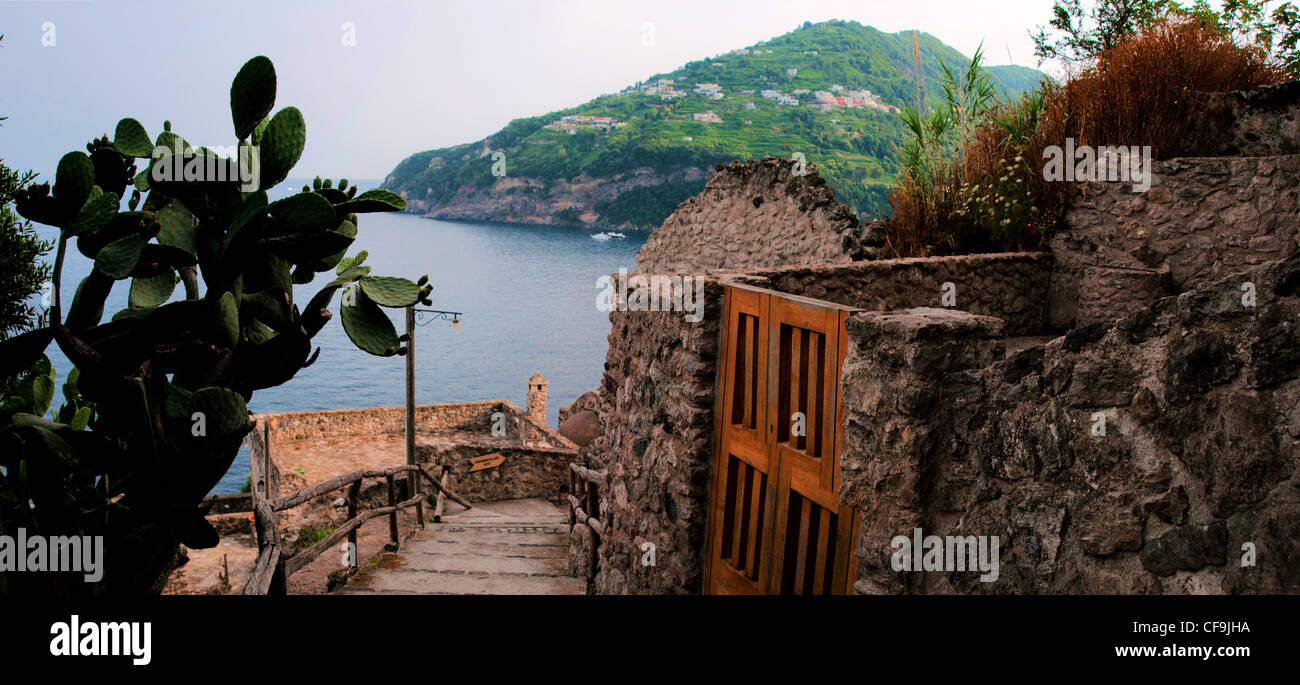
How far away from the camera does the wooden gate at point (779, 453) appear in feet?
13.6

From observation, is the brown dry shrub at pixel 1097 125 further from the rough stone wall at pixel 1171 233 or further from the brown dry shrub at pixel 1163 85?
the rough stone wall at pixel 1171 233

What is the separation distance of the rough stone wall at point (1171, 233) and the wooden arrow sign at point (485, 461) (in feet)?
42.9

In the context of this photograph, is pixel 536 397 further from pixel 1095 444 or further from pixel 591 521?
pixel 1095 444

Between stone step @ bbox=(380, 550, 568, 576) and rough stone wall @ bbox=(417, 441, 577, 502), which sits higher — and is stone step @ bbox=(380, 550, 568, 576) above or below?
above

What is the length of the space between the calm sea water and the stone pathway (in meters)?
42.1

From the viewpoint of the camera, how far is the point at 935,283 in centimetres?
655

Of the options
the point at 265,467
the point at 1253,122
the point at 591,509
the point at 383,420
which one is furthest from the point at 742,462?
the point at 383,420

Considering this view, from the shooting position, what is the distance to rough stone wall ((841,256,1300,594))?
8.05 feet

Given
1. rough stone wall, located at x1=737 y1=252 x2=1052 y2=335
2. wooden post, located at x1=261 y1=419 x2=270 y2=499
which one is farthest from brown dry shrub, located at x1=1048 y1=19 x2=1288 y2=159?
wooden post, located at x1=261 y1=419 x2=270 y2=499

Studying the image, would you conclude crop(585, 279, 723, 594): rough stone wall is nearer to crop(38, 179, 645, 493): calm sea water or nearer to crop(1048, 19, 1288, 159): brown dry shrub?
crop(1048, 19, 1288, 159): brown dry shrub

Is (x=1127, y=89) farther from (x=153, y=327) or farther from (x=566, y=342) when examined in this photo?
(x=566, y=342)

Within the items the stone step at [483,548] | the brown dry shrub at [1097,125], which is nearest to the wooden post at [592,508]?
the stone step at [483,548]

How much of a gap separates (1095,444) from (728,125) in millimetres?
64842

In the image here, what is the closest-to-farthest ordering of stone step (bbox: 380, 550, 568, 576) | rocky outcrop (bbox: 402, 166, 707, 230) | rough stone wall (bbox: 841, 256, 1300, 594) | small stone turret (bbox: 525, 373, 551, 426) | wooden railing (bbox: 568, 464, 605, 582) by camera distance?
rough stone wall (bbox: 841, 256, 1300, 594)
wooden railing (bbox: 568, 464, 605, 582)
stone step (bbox: 380, 550, 568, 576)
small stone turret (bbox: 525, 373, 551, 426)
rocky outcrop (bbox: 402, 166, 707, 230)
